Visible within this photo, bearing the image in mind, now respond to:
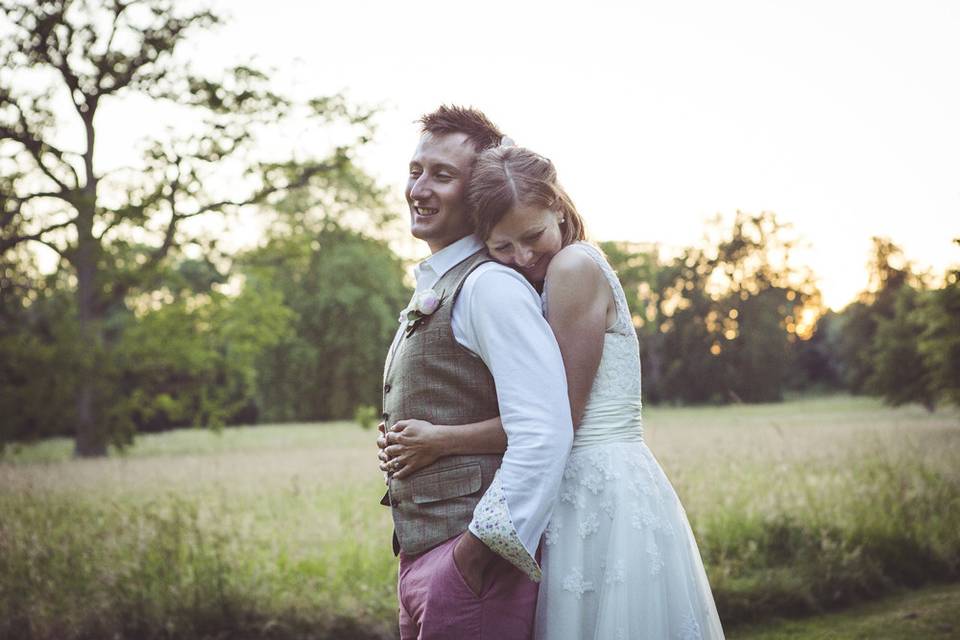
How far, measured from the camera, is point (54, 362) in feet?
54.9

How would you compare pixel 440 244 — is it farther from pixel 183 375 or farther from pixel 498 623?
pixel 183 375

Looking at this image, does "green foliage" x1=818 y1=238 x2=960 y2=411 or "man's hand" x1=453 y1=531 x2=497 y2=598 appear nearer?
"man's hand" x1=453 y1=531 x2=497 y2=598

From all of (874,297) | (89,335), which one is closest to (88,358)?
(89,335)

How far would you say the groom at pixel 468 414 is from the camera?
2.12 metres

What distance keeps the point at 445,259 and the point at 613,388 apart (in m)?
0.63

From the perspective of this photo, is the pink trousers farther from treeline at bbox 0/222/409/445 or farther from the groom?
treeline at bbox 0/222/409/445

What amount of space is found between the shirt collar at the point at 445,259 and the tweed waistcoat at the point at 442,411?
129mm

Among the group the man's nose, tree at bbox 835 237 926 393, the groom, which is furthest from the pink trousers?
tree at bbox 835 237 926 393

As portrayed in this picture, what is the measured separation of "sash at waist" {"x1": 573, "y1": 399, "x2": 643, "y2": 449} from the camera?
8.24ft

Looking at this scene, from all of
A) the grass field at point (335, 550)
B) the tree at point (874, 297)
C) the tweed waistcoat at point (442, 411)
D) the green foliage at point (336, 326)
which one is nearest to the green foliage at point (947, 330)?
the grass field at point (335, 550)

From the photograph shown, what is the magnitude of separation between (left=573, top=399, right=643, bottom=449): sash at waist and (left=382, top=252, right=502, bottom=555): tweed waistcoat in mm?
298

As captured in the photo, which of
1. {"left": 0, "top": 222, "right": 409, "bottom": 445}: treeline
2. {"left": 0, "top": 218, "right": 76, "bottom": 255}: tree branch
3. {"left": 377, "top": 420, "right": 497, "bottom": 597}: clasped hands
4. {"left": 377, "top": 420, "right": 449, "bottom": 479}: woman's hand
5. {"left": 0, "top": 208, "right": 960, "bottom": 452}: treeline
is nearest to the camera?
{"left": 377, "top": 420, "right": 497, "bottom": 597}: clasped hands

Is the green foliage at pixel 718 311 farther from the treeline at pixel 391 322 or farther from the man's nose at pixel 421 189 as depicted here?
the man's nose at pixel 421 189

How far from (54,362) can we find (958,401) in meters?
15.7
